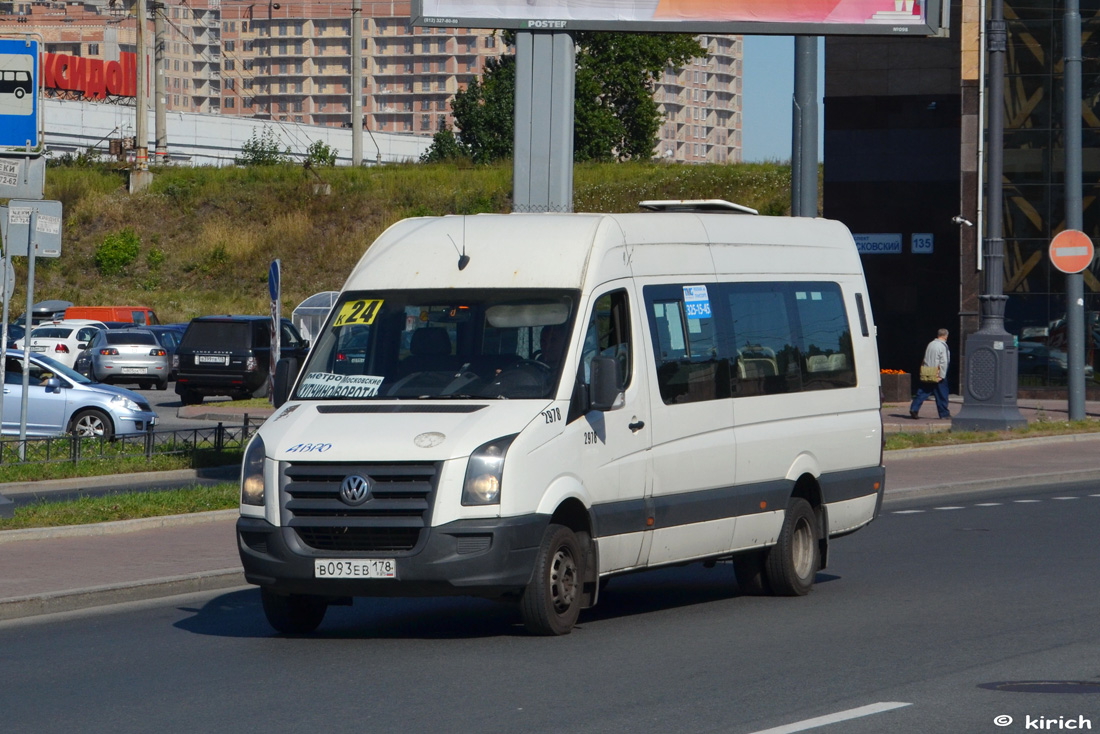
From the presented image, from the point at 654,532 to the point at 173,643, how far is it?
2.87m

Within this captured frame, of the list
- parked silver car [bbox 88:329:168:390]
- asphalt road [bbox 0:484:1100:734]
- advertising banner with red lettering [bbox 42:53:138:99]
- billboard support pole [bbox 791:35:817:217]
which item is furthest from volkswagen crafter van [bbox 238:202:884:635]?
advertising banner with red lettering [bbox 42:53:138:99]

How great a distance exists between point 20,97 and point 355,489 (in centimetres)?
763

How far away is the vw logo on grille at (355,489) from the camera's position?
8.59m

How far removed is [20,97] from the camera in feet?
47.6

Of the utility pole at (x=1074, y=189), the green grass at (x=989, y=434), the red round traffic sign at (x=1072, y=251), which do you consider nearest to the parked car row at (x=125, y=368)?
the green grass at (x=989, y=434)

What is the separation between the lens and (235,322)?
34156mm

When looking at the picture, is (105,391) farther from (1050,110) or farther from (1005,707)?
(1050,110)

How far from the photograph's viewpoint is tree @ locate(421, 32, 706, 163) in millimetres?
83625

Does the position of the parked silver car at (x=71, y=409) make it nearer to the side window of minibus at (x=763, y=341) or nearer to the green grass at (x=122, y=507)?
A: the green grass at (x=122, y=507)

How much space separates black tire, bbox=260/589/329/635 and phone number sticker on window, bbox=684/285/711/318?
2.93 m

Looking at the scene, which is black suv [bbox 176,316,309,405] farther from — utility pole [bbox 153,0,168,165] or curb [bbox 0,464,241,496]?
utility pole [bbox 153,0,168,165]

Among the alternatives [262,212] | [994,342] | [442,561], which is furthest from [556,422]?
[262,212]

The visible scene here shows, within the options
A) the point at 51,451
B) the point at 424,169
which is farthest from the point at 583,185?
the point at 51,451

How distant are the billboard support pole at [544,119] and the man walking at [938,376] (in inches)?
445
